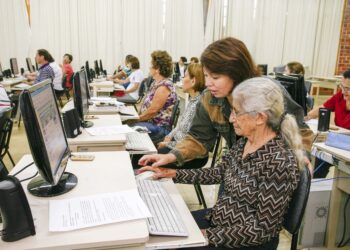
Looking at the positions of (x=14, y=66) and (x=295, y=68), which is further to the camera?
(x=14, y=66)

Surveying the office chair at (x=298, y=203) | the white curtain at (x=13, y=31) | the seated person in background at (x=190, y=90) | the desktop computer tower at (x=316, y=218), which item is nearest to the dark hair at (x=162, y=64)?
the seated person in background at (x=190, y=90)

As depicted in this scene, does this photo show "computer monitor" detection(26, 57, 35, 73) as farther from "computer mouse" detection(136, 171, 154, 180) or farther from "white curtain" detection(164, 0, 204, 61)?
"computer mouse" detection(136, 171, 154, 180)

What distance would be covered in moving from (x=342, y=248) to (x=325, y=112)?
39.0 inches

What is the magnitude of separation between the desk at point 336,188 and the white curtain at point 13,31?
8.05 metres

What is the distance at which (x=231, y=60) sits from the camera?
1.55m

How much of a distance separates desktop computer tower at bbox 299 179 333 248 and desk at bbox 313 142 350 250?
0.12 feet

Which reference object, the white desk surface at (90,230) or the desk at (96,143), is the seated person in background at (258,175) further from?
the desk at (96,143)

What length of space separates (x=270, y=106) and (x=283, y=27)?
8.45 metres

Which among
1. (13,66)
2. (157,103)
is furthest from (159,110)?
(13,66)

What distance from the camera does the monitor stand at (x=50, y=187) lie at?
124 centimetres

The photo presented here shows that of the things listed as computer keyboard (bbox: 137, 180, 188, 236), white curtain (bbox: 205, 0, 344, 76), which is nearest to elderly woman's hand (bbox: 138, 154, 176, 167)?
computer keyboard (bbox: 137, 180, 188, 236)

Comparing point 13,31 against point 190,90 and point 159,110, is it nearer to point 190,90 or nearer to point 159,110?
point 159,110

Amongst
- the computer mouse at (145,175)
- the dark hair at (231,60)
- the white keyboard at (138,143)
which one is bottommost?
the white keyboard at (138,143)

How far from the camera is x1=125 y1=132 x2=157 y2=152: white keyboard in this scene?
2.23m
